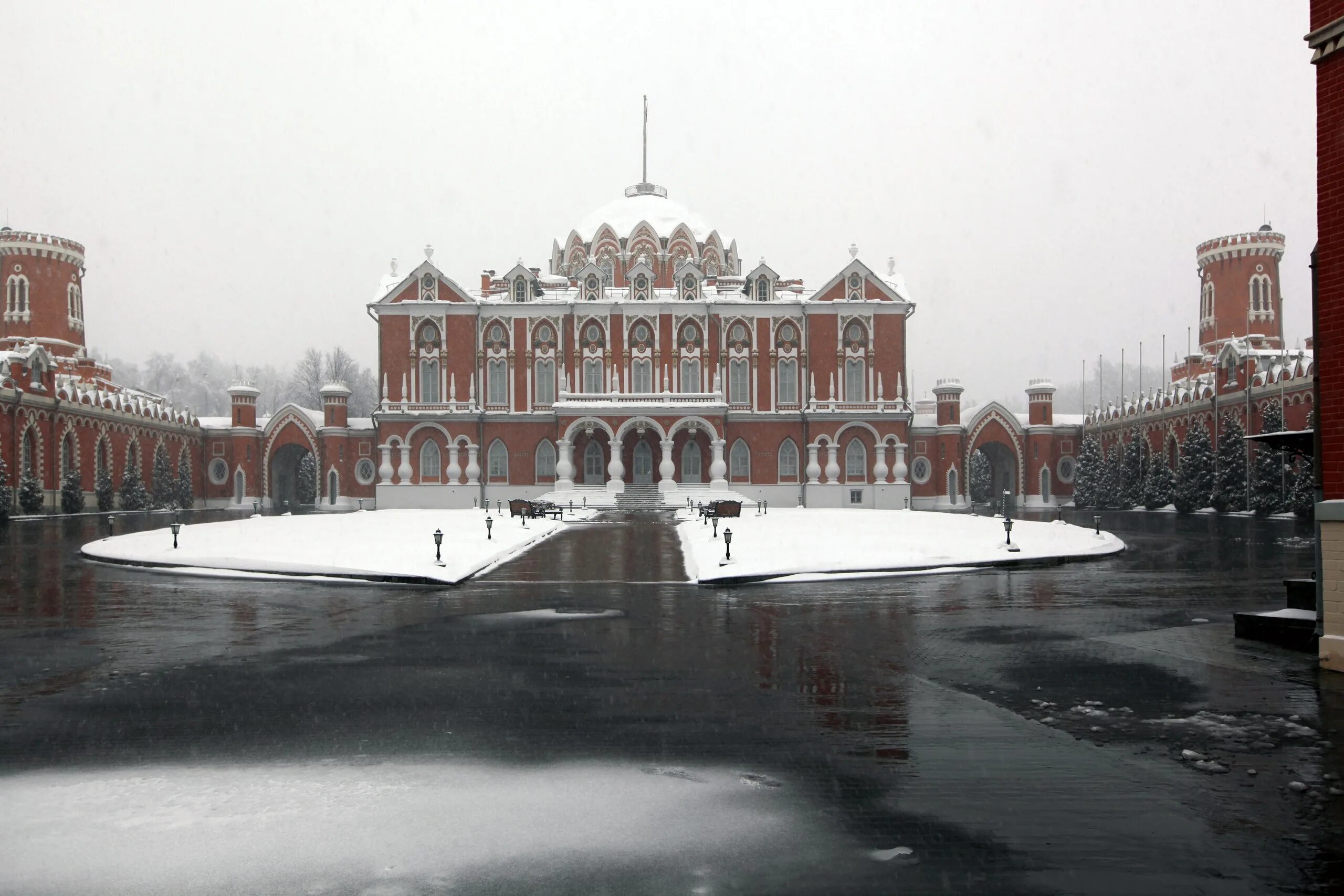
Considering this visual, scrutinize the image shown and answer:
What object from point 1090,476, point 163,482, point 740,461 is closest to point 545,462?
point 740,461

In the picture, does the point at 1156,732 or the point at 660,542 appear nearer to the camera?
the point at 1156,732

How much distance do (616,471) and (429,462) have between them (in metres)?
11.5

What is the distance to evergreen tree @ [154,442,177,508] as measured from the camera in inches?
2462

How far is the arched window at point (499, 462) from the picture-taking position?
59.5m

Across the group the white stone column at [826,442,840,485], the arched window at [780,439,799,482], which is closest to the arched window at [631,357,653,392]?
the arched window at [780,439,799,482]

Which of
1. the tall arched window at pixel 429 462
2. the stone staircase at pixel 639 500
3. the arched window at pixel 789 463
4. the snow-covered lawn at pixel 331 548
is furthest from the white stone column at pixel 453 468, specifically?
the snow-covered lawn at pixel 331 548

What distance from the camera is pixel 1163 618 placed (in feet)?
46.0

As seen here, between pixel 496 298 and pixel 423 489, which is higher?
pixel 496 298

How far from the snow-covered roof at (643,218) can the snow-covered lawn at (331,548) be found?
101 feet

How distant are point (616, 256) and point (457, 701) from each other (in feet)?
189

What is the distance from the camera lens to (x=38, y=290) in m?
65.7

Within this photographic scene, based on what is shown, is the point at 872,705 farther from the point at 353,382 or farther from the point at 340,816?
the point at 353,382

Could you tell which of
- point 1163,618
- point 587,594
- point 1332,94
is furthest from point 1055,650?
point 587,594

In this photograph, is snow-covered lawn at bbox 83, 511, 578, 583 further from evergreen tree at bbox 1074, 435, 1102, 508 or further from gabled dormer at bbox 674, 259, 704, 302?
evergreen tree at bbox 1074, 435, 1102, 508
